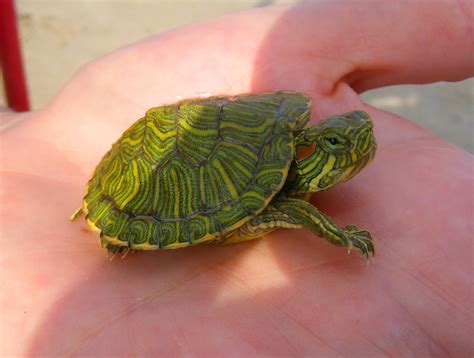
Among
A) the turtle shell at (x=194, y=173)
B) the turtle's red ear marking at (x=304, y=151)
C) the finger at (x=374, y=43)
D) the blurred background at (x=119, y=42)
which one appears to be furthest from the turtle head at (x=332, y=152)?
the blurred background at (x=119, y=42)

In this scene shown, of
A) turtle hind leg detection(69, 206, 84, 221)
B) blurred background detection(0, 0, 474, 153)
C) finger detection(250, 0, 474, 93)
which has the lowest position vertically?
blurred background detection(0, 0, 474, 153)

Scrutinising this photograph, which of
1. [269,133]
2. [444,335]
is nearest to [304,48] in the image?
[269,133]

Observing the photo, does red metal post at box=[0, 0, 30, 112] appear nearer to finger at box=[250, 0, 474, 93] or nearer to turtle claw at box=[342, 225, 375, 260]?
finger at box=[250, 0, 474, 93]

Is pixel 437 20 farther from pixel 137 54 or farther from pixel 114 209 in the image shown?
pixel 114 209

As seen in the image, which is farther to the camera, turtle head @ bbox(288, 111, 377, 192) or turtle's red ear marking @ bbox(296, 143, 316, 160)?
turtle's red ear marking @ bbox(296, 143, 316, 160)

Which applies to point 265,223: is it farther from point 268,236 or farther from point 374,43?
point 374,43

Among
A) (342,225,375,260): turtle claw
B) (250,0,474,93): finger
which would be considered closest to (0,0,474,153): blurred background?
(250,0,474,93): finger
